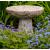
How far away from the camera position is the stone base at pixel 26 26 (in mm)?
1652

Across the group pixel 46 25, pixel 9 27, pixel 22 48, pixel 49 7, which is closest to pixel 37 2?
pixel 49 7

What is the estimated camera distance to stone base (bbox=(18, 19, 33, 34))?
165 cm

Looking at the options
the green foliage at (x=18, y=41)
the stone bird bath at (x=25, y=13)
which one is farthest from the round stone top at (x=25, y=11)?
the green foliage at (x=18, y=41)

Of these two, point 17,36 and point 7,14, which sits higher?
point 7,14

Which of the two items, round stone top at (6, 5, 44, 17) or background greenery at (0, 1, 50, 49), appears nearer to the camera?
round stone top at (6, 5, 44, 17)

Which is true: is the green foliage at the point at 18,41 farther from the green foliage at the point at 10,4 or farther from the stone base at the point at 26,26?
the green foliage at the point at 10,4

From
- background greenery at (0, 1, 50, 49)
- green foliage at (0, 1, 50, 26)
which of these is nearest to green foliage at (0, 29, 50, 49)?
background greenery at (0, 1, 50, 49)

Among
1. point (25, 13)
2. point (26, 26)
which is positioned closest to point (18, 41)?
point (26, 26)

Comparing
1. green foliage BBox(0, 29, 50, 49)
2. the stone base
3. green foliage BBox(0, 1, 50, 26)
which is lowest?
green foliage BBox(0, 29, 50, 49)

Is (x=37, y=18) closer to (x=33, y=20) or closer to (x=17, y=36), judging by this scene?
(x=33, y=20)

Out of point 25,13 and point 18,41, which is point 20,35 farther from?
point 25,13

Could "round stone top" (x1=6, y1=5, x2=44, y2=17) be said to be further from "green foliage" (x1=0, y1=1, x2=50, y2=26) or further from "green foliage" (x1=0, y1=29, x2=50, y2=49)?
"green foliage" (x1=0, y1=29, x2=50, y2=49)

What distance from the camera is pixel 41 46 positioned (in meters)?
1.68

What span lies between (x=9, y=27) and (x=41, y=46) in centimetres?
40
